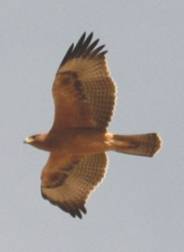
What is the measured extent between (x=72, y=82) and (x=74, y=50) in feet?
1.69

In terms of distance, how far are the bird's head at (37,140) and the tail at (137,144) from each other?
1148mm

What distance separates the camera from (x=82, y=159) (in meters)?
17.0

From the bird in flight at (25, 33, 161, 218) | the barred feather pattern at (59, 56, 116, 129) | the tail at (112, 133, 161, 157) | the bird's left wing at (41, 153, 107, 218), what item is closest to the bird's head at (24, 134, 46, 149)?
the bird in flight at (25, 33, 161, 218)

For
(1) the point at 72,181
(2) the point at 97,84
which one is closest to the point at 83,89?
(2) the point at 97,84

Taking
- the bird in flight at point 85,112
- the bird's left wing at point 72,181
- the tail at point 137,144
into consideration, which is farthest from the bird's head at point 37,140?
the tail at point 137,144

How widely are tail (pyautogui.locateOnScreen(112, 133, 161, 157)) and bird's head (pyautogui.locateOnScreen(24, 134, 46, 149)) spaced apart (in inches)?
45.2

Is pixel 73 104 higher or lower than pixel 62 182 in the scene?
higher

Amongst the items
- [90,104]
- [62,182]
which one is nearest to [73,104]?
[90,104]

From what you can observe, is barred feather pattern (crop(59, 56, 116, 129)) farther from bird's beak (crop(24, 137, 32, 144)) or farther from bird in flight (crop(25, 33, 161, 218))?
bird's beak (crop(24, 137, 32, 144))

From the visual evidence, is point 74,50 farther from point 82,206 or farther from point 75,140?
point 82,206

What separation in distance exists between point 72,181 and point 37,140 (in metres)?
1.31

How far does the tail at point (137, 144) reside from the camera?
15.9 meters

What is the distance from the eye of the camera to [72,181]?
17.1m

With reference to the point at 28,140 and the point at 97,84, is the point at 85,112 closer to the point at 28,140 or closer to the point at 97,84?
the point at 97,84
